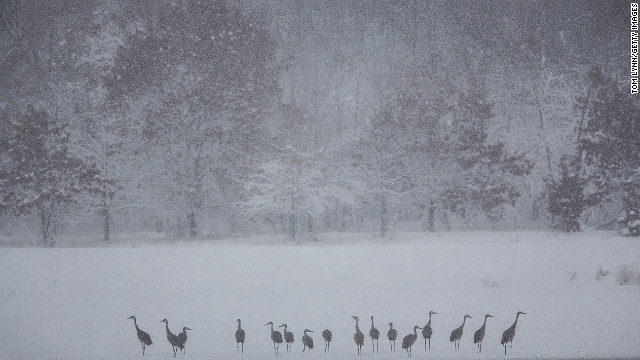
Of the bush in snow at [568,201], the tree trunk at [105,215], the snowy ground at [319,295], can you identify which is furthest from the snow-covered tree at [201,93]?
the bush in snow at [568,201]

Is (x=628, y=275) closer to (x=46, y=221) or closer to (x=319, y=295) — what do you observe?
(x=319, y=295)

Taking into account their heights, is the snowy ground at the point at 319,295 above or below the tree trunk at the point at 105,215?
below

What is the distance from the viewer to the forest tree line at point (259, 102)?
14281 mm

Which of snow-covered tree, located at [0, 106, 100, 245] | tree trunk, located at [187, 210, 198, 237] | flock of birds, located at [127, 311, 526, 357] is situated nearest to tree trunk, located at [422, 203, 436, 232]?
tree trunk, located at [187, 210, 198, 237]

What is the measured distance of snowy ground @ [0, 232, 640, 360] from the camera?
913 cm

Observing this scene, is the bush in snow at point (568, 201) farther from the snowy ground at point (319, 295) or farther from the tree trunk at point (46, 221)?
the tree trunk at point (46, 221)

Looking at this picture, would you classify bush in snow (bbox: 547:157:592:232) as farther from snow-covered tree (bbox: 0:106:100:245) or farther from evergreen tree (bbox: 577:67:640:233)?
snow-covered tree (bbox: 0:106:100:245)

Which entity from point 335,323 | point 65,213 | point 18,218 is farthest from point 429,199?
point 18,218

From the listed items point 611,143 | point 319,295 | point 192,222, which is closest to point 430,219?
point 611,143

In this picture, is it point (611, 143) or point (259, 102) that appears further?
point (259, 102)

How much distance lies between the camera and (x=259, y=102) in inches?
585

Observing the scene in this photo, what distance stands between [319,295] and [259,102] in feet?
20.1

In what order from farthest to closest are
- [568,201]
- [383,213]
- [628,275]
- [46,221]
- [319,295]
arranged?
1. [383,213]
2. [46,221]
3. [568,201]
4. [628,275]
5. [319,295]

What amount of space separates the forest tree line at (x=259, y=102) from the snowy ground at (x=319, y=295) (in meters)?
2.13
